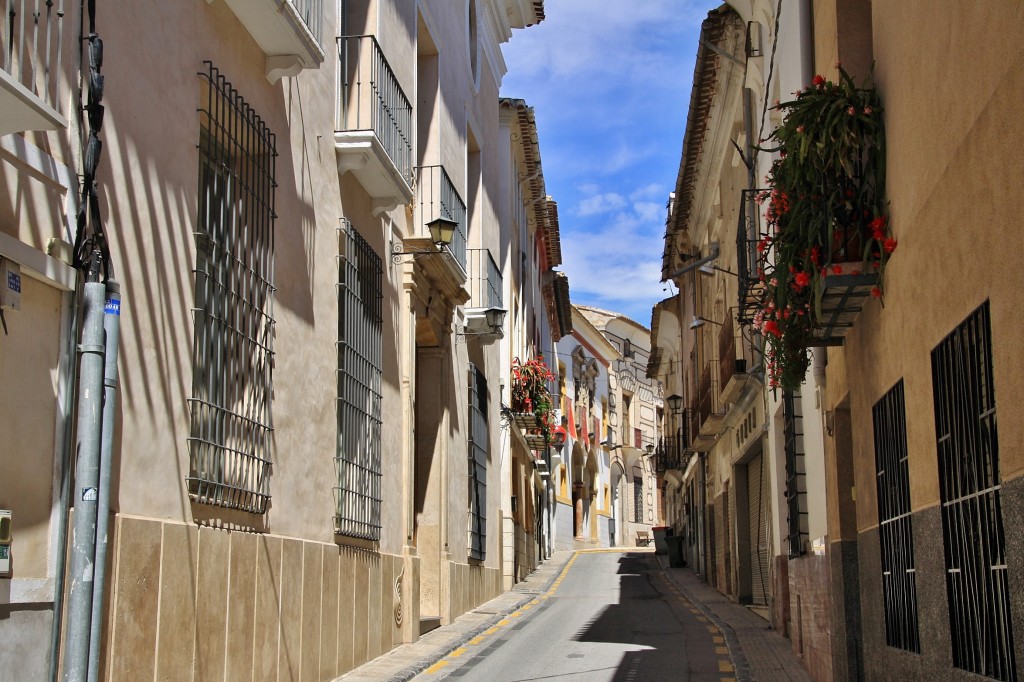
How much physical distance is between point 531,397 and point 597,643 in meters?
11.3

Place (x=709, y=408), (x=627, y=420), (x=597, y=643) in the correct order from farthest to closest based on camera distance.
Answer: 1. (x=627, y=420)
2. (x=709, y=408)
3. (x=597, y=643)

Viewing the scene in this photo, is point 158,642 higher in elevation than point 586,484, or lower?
lower

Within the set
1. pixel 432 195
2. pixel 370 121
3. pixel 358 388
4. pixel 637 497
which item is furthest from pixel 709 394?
pixel 637 497

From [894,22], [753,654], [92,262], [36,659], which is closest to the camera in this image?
[36,659]

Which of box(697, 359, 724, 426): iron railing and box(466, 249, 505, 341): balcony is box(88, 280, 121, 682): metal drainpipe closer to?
box(466, 249, 505, 341): balcony

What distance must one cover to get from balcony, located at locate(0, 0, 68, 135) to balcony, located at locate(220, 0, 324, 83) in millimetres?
2845

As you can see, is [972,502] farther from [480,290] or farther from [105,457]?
[480,290]

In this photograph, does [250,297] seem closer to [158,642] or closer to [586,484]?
[158,642]

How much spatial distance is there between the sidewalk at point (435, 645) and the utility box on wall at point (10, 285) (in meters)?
6.12

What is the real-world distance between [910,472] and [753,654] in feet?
21.6

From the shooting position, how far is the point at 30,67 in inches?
228

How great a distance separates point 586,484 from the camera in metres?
55.1

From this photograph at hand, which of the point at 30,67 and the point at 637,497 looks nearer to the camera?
the point at 30,67

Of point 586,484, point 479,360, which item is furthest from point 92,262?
point 586,484
